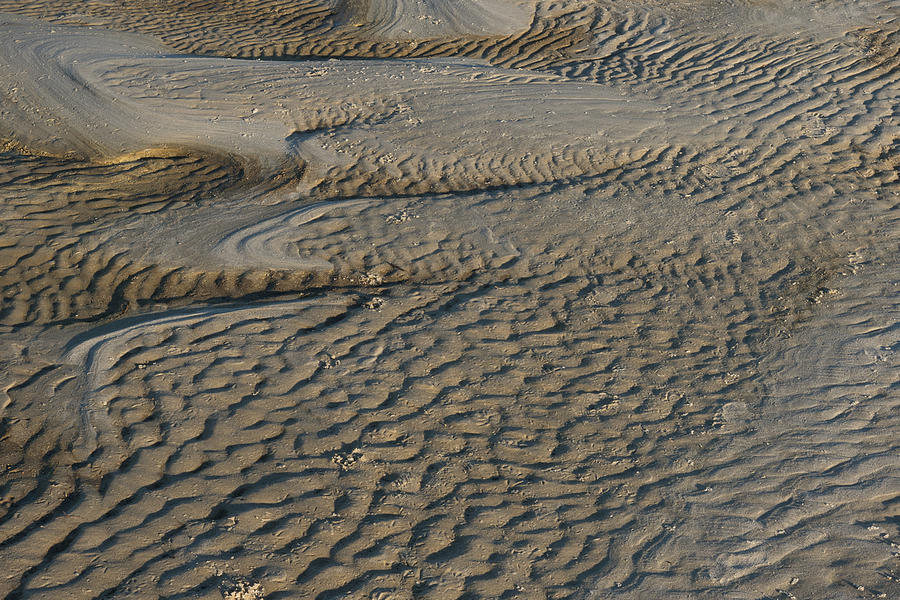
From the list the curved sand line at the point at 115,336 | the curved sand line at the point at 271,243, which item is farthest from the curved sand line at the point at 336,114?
the curved sand line at the point at 115,336

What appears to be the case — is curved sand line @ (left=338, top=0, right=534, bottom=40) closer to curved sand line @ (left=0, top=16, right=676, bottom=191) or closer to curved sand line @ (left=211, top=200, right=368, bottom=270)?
curved sand line @ (left=0, top=16, right=676, bottom=191)

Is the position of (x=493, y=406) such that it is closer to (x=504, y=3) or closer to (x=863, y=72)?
(x=863, y=72)

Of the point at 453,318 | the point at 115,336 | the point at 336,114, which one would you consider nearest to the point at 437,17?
the point at 336,114

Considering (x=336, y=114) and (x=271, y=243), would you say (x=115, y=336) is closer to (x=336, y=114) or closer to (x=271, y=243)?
(x=271, y=243)

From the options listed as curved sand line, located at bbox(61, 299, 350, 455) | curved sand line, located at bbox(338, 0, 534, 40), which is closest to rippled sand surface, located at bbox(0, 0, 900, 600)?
curved sand line, located at bbox(61, 299, 350, 455)

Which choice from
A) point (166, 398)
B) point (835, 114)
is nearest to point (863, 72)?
point (835, 114)
